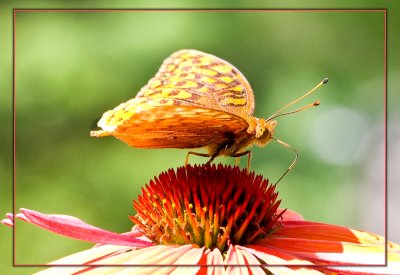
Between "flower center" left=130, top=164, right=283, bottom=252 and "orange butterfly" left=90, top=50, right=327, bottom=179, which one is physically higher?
"orange butterfly" left=90, top=50, right=327, bottom=179

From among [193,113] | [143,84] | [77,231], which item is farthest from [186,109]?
[143,84]

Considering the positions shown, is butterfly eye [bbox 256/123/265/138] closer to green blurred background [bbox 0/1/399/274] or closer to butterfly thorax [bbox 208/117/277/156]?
butterfly thorax [bbox 208/117/277/156]

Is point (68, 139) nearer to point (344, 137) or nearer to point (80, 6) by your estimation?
point (80, 6)

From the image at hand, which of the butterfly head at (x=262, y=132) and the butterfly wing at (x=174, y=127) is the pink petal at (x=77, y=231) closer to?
the butterfly wing at (x=174, y=127)

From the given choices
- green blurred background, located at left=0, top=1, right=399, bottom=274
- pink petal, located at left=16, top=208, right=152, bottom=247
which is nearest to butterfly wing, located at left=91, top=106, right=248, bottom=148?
pink petal, located at left=16, top=208, right=152, bottom=247

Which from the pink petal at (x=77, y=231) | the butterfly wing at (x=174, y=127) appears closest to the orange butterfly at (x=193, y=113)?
the butterfly wing at (x=174, y=127)

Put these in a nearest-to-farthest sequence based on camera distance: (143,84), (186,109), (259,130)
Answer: (186,109) → (259,130) → (143,84)

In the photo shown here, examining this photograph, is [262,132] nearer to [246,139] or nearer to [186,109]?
[246,139]
